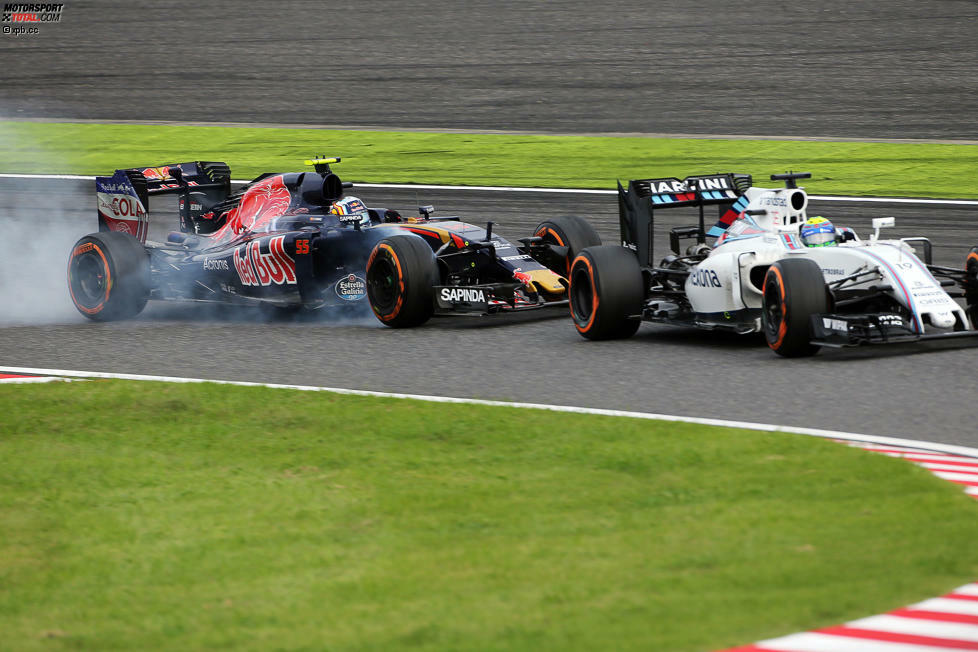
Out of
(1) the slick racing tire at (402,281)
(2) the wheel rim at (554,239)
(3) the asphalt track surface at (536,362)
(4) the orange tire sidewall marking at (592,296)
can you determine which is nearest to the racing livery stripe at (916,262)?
(3) the asphalt track surface at (536,362)

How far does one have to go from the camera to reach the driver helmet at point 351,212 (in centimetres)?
1341

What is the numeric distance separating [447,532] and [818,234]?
567 centimetres

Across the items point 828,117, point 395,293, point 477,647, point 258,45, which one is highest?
point 258,45

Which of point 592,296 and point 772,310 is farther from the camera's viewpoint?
point 592,296

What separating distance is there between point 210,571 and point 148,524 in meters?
0.84

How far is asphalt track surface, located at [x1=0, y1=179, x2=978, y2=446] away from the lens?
918cm

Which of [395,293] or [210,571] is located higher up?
[395,293]

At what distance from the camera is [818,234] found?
11305mm

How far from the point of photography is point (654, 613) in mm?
5406

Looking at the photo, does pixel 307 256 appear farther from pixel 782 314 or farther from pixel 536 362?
pixel 782 314

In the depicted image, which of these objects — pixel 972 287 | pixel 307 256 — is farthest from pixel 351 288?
pixel 972 287

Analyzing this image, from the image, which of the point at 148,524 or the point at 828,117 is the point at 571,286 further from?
the point at 828,117

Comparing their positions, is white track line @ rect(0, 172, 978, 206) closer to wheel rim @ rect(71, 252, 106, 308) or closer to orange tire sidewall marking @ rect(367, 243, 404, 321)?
wheel rim @ rect(71, 252, 106, 308)

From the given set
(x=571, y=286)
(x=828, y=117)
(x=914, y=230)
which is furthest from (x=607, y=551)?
(x=828, y=117)
